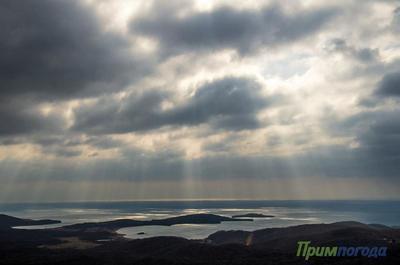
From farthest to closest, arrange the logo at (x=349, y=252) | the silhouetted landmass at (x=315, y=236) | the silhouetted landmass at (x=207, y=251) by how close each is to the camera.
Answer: the silhouetted landmass at (x=315, y=236) → the silhouetted landmass at (x=207, y=251) → the logo at (x=349, y=252)

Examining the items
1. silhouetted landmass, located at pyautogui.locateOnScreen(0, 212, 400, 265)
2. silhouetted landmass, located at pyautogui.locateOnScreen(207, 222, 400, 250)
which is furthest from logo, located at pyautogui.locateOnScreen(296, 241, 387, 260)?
silhouetted landmass, located at pyautogui.locateOnScreen(207, 222, 400, 250)

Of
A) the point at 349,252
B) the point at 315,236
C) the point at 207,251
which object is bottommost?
the point at 207,251

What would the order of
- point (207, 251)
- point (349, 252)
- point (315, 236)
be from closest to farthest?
point (349, 252)
point (207, 251)
point (315, 236)

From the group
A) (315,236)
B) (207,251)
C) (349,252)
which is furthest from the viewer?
(315,236)

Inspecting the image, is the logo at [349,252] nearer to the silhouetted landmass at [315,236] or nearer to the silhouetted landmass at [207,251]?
the silhouetted landmass at [207,251]

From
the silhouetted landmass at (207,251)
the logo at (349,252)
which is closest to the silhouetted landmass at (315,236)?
the silhouetted landmass at (207,251)

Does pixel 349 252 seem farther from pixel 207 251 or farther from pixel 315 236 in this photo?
pixel 315 236

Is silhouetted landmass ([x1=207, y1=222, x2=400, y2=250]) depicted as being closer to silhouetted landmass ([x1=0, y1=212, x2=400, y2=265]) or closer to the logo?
silhouetted landmass ([x1=0, y1=212, x2=400, y2=265])

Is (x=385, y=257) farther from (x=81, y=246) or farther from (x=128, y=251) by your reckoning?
(x=81, y=246)

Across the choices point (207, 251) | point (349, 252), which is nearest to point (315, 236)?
point (207, 251)

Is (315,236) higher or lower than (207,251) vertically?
higher

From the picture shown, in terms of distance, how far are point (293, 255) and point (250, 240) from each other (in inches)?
2420

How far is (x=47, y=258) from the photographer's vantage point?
3041 inches

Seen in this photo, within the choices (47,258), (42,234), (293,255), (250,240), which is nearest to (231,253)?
(293,255)
